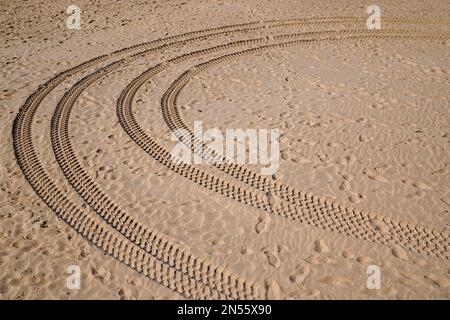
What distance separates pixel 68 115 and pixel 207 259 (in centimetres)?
378

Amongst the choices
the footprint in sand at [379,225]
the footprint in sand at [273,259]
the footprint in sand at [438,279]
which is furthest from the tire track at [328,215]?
the footprint in sand at [273,259]

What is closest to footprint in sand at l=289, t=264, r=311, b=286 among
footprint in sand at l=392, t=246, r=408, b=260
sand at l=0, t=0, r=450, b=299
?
sand at l=0, t=0, r=450, b=299

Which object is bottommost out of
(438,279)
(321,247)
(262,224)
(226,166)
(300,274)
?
(438,279)

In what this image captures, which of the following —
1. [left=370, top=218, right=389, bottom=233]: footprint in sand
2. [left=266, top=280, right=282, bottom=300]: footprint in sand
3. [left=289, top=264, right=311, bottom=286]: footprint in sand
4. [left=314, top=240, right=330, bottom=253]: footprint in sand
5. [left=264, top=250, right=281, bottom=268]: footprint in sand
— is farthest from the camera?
[left=370, top=218, right=389, bottom=233]: footprint in sand

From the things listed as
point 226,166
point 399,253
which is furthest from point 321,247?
point 226,166

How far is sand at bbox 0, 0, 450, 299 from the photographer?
395 centimetres

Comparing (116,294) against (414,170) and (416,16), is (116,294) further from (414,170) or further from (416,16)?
(416,16)

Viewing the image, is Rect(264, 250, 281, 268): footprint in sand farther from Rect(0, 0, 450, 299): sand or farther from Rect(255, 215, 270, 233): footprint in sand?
Rect(255, 215, 270, 233): footprint in sand

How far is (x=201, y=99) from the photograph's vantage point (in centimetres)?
665

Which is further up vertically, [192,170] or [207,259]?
[192,170]

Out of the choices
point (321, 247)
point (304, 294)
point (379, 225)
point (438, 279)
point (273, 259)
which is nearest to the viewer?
point (304, 294)

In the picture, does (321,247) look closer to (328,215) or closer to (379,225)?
(328,215)

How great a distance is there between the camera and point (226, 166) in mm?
5219

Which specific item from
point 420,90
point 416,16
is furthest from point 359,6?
point 420,90
